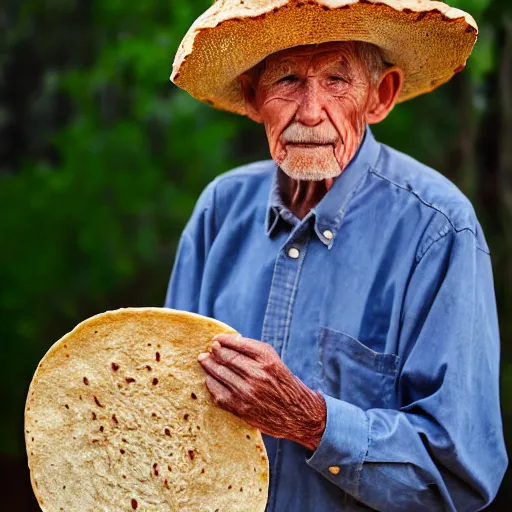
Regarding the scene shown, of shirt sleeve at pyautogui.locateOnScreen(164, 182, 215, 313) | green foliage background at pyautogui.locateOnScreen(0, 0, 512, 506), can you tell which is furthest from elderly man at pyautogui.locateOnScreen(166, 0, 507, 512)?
green foliage background at pyautogui.locateOnScreen(0, 0, 512, 506)

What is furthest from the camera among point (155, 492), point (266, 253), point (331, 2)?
point (266, 253)

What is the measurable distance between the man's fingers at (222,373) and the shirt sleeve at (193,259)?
538mm

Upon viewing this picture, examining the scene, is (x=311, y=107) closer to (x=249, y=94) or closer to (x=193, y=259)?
(x=249, y=94)

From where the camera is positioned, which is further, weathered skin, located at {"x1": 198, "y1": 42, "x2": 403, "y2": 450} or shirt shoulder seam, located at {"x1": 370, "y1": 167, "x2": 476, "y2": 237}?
shirt shoulder seam, located at {"x1": 370, "y1": 167, "x2": 476, "y2": 237}

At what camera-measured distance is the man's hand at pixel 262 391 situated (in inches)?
84.4

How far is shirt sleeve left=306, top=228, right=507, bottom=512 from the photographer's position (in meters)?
2.21

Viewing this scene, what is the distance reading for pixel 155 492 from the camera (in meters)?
2.27

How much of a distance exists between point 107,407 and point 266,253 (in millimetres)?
597

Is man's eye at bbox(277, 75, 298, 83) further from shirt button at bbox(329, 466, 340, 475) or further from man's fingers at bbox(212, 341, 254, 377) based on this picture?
shirt button at bbox(329, 466, 340, 475)

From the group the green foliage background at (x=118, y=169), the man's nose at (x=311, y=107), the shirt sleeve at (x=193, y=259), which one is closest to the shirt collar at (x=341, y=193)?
the man's nose at (x=311, y=107)

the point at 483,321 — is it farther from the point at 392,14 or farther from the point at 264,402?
the point at 392,14

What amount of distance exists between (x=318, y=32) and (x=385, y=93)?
358mm

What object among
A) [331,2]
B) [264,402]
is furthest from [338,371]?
[331,2]

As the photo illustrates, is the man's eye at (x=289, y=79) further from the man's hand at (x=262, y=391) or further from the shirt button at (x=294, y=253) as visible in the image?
the man's hand at (x=262, y=391)
